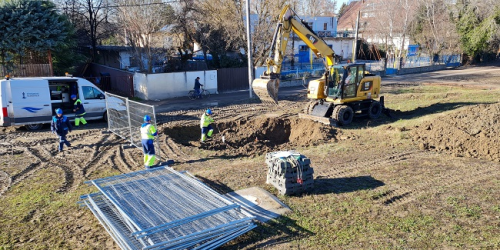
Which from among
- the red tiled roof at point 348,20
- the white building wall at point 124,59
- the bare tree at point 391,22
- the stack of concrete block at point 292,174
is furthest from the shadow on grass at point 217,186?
the red tiled roof at point 348,20

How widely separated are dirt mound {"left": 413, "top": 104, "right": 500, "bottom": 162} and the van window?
1285cm

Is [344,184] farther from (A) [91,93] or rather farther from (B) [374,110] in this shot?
(A) [91,93]

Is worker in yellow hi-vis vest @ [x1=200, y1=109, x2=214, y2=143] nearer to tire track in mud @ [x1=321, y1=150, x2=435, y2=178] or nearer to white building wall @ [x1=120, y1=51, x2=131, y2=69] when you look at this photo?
tire track in mud @ [x1=321, y1=150, x2=435, y2=178]

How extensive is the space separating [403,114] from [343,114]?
4.13 meters

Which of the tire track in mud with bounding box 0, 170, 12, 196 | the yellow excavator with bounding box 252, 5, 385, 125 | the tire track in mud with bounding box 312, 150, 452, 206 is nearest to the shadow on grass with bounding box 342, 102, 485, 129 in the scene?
the yellow excavator with bounding box 252, 5, 385, 125

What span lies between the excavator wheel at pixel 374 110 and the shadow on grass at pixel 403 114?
23 cm

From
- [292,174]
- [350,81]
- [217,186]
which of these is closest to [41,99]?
[217,186]

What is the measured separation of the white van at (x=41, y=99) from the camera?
43.6 feet

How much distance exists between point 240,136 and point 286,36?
474 centimetres

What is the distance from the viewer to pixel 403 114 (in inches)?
675

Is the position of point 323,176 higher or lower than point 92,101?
lower

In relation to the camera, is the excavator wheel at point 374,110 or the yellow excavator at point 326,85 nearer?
the yellow excavator at point 326,85

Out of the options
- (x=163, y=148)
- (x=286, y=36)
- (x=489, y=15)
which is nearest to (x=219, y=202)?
(x=163, y=148)

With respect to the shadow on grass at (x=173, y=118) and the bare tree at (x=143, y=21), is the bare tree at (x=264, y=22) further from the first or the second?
the shadow on grass at (x=173, y=118)
